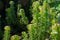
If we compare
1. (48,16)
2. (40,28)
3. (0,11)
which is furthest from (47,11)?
(0,11)

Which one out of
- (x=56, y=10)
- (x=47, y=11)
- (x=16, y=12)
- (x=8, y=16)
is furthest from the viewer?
(x=16, y=12)

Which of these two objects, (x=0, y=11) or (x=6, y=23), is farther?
(x=0, y=11)

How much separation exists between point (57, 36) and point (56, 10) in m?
0.59

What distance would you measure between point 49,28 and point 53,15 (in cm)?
12

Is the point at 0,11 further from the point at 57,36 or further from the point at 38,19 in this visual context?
the point at 57,36

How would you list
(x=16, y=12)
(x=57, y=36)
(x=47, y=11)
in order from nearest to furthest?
(x=57, y=36) → (x=47, y=11) → (x=16, y=12)

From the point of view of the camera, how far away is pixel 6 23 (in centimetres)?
227

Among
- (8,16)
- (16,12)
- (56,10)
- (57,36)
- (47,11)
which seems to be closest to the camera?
(57,36)

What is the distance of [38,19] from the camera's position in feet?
5.59

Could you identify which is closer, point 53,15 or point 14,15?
point 53,15

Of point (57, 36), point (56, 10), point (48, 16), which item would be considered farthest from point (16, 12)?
point (57, 36)

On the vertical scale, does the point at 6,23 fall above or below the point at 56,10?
below

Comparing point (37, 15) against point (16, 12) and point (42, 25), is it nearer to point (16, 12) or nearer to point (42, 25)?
point (42, 25)

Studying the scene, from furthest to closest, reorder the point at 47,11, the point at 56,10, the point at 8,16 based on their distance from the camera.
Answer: the point at 8,16 < the point at 56,10 < the point at 47,11
